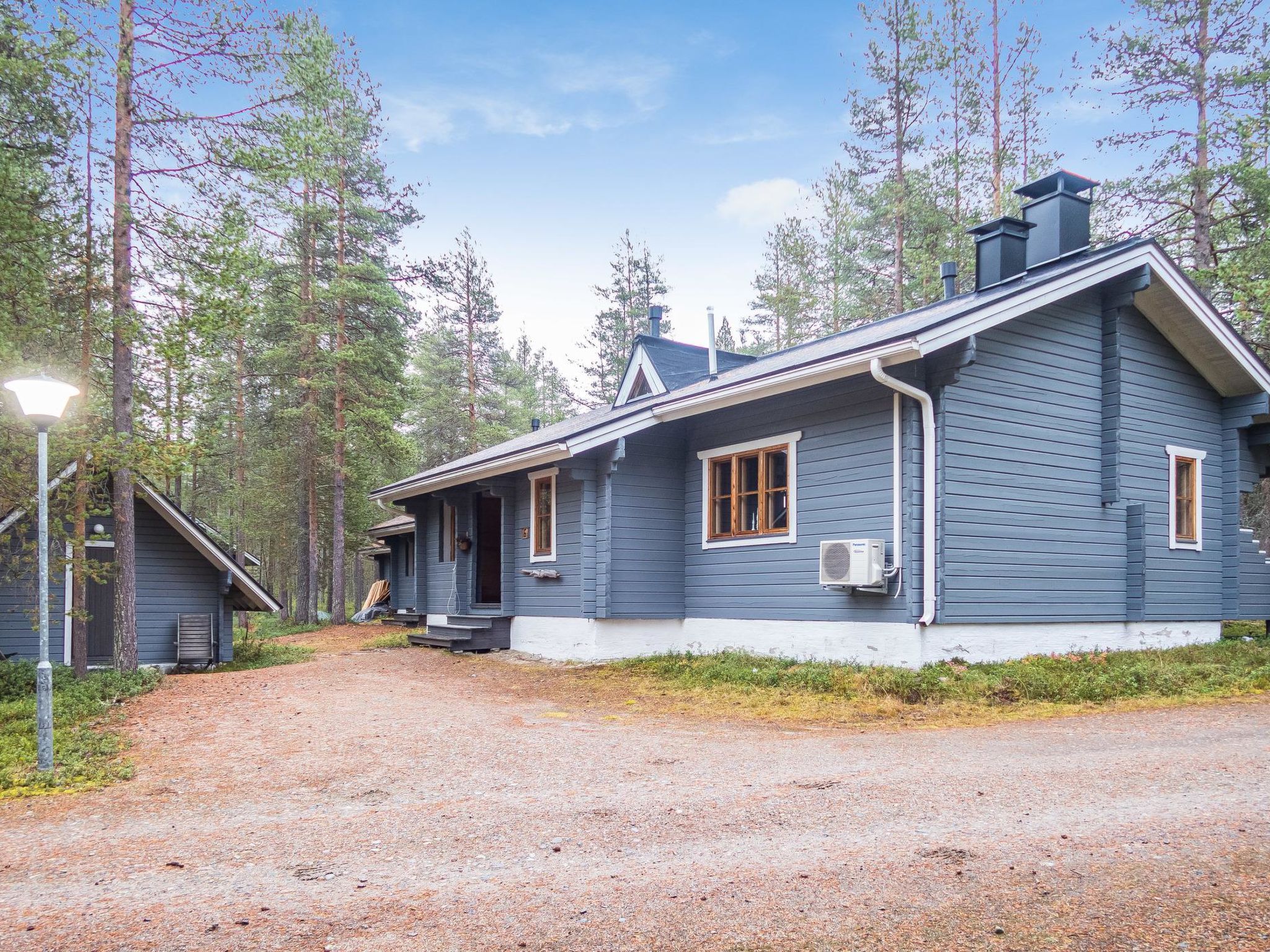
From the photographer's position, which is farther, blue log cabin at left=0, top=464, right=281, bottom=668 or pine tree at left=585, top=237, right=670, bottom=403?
pine tree at left=585, top=237, right=670, bottom=403

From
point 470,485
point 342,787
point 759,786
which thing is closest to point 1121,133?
point 470,485

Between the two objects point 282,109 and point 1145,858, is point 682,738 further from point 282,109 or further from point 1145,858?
point 282,109

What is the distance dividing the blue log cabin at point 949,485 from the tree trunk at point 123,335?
5397 mm

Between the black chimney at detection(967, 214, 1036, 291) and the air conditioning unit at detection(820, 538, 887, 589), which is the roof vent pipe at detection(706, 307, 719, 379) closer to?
the black chimney at detection(967, 214, 1036, 291)

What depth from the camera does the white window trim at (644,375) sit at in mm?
16484

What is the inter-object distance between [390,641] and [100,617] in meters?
5.29

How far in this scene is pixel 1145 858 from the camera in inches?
151

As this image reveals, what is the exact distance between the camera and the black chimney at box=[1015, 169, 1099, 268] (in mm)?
12188

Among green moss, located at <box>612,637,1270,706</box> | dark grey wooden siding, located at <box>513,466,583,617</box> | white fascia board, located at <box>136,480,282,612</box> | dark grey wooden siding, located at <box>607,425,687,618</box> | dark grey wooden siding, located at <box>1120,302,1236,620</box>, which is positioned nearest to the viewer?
green moss, located at <box>612,637,1270,706</box>

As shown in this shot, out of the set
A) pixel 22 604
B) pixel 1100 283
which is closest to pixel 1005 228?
pixel 1100 283

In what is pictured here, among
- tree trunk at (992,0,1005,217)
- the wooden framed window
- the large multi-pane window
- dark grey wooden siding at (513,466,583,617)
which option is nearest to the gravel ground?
the large multi-pane window

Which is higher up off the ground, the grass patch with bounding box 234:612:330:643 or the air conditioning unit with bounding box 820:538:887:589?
the air conditioning unit with bounding box 820:538:887:589

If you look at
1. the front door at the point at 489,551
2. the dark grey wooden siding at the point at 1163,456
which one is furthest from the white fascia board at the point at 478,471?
the dark grey wooden siding at the point at 1163,456

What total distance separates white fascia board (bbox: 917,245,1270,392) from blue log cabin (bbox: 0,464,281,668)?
1199 centimetres
